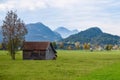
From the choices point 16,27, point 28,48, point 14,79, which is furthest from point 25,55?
point 14,79

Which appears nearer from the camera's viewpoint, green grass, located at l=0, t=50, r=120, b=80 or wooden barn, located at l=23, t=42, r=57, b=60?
green grass, located at l=0, t=50, r=120, b=80

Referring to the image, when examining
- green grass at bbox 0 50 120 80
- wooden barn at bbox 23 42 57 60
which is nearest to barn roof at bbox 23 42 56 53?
wooden barn at bbox 23 42 57 60

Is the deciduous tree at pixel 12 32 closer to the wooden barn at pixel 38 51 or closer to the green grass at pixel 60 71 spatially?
the wooden barn at pixel 38 51

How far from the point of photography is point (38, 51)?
339ft

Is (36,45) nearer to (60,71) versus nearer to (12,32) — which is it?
(12,32)

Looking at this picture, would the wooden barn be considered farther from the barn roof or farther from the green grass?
the green grass

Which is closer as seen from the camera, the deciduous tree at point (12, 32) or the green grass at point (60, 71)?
the green grass at point (60, 71)

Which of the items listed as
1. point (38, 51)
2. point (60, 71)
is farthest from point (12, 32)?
point (60, 71)

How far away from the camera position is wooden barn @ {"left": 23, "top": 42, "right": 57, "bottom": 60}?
102188 millimetres

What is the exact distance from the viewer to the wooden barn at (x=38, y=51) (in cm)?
10219

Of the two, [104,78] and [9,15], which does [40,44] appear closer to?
[9,15]

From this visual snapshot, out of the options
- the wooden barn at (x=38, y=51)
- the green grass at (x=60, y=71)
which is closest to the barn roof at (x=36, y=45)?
the wooden barn at (x=38, y=51)

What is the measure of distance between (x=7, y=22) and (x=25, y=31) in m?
6.12

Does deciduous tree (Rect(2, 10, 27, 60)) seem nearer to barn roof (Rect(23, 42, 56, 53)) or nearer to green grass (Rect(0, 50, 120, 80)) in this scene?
barn roof (Rect(23, 42, 56, 53))
